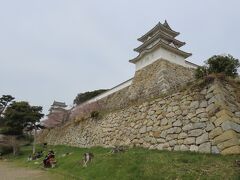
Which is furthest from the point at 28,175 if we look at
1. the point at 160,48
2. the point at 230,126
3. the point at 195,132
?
the point at 160,48

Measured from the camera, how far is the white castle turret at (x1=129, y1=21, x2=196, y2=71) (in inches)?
699

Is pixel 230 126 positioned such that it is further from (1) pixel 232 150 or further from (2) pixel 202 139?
(2) pixel 202 139

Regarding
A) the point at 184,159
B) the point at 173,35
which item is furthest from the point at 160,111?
the point at 173,35

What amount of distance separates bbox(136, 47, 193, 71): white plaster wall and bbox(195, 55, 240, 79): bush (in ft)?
22.0

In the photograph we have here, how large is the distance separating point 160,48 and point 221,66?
289 inches

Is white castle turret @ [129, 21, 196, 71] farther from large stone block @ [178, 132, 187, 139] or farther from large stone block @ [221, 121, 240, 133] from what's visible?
large stone block @ [221, 121, 240, 133]

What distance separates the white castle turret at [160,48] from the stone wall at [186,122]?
237 inches

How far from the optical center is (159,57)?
57.6 ft

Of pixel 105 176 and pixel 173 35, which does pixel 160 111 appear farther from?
pixel 173 35

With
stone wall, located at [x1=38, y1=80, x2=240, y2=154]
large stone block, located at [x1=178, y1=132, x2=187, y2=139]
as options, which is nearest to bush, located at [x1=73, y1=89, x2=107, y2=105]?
stone wall, located at [x1=38, y1=80, x2=240, y2=154]

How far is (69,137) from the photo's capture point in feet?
68.5

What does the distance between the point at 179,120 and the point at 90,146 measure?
844 centimetres

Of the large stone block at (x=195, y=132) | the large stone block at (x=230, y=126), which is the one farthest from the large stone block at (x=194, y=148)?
the large stone block at (x=230, y=126)

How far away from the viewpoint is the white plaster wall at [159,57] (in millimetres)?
17688
